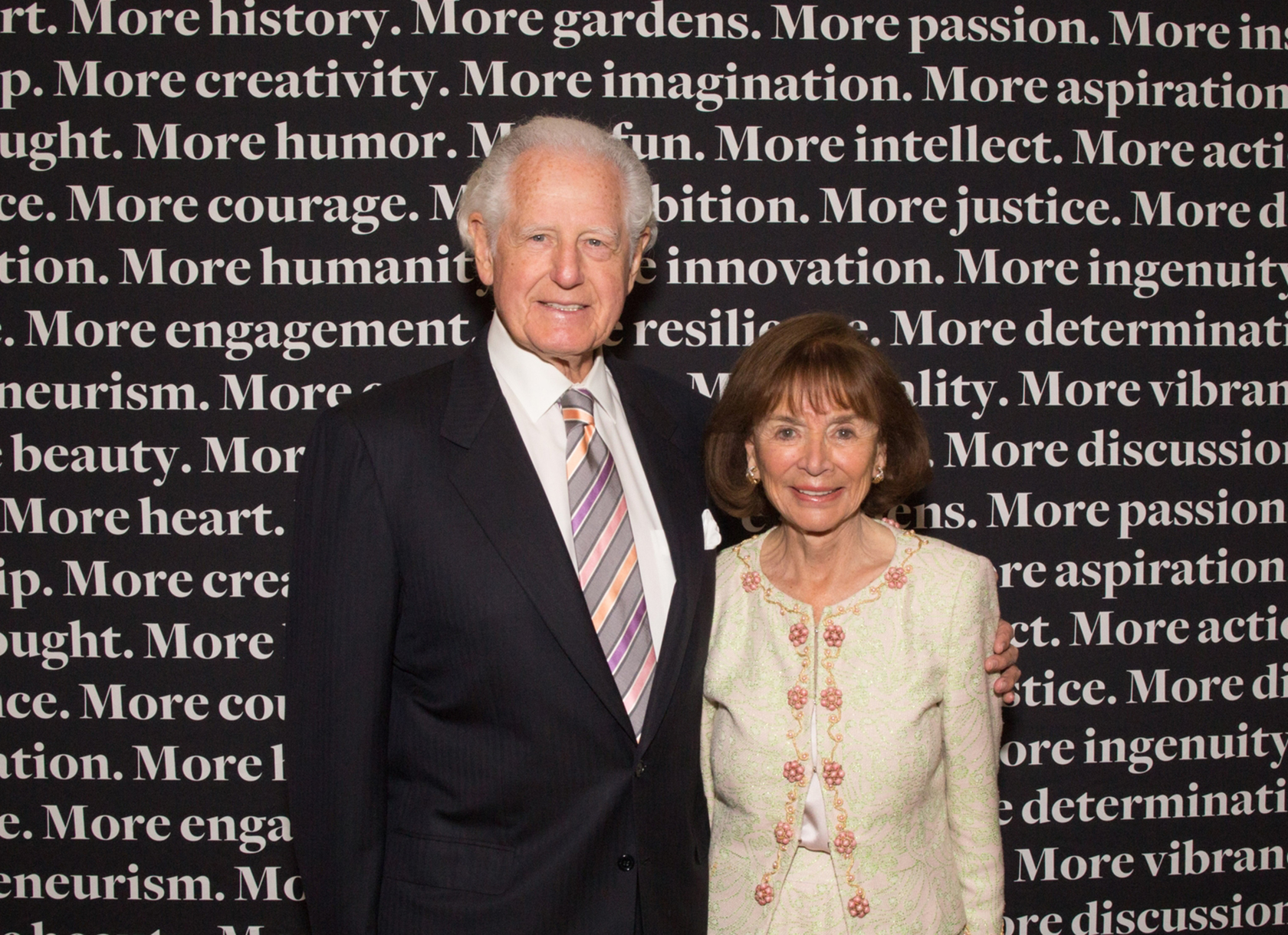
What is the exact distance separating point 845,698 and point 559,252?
0.87 meters

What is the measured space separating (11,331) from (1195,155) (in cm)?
293

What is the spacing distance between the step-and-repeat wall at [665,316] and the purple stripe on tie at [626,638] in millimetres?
917

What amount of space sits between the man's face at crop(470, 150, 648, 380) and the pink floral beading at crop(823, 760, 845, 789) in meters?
0.79

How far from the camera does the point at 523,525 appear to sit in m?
1.45

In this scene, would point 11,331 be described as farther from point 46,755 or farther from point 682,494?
Answer: point 682,494

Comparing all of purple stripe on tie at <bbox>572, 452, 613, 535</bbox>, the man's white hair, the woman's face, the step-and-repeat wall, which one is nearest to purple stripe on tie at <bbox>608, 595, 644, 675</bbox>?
purple stripe on tie at <bbox>572, 452, 613, 535</bbox>

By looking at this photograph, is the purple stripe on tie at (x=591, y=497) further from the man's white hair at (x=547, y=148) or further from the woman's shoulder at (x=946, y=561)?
the woman's shoulder at (x=946, y=561)

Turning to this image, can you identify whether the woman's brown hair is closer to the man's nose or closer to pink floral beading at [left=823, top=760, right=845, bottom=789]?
the man's nose

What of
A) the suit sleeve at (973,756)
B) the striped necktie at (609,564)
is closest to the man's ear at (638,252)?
the striped necktie at (609,564)

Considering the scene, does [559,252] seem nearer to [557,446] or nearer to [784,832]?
[557,446]

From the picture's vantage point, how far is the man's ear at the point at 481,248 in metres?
1.63

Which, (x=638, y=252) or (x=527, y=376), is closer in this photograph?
(x=527, y=376)

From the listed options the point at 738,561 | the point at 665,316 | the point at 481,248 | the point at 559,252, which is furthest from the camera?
the point at 665,316

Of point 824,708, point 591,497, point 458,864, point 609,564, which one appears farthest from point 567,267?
point 458,864
